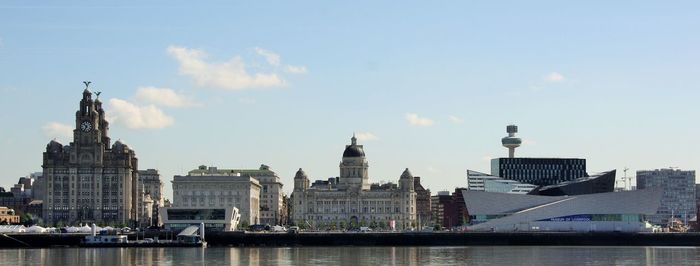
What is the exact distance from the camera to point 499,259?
5037 inches

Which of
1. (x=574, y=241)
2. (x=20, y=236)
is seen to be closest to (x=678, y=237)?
(x=574, y=241)

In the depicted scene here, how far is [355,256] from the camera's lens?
456ft

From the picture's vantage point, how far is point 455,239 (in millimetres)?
197125

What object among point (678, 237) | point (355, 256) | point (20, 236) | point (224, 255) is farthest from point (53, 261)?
point (678, 237)

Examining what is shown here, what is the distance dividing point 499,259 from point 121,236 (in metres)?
73.2

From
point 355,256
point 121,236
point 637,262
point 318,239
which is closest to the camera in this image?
point 637,262

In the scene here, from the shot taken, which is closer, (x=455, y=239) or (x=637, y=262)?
(x=637, y=262)

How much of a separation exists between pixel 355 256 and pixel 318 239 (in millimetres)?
56716

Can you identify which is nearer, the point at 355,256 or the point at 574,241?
the point at 355,256

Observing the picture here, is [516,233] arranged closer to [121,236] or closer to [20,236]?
[121,236]

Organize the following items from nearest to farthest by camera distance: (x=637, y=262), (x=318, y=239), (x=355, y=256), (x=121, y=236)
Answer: (x=637, y=262), (x=355, y=256), (x=121, y=236), (x=318, y=239)

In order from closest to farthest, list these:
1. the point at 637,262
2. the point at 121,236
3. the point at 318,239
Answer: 1. the point at 637,262
2. the point at 121,236
3. the point at 318,239

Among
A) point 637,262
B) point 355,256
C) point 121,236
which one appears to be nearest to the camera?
point 637,262

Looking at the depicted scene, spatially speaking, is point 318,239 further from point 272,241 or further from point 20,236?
point 20,236
